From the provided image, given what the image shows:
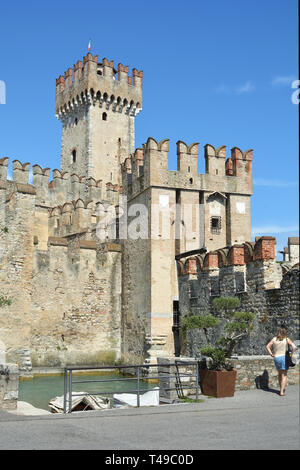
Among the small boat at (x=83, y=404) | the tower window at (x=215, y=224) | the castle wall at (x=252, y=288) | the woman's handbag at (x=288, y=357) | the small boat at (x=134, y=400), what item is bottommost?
the small boat at (x=83, y=404)

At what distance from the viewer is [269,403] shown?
10.1m

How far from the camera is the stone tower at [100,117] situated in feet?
139

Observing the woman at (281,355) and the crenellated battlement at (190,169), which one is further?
the crenellated battlement at (190,169)

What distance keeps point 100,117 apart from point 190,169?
2084 cm

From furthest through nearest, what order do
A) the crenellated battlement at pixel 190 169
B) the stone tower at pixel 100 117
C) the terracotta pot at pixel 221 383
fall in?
→ the stone tower at pixel 100 117 < the crenellated battlement at pixel 190 169 < the terracotta pot at pixel 221 383

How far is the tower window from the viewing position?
24581 millimetres

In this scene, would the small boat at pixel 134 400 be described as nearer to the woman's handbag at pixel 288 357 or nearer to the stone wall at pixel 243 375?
the stone wall at pixel 243 375

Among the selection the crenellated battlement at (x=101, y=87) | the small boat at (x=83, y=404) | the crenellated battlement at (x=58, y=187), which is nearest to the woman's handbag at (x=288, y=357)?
the small boat at (x=83, y=404)

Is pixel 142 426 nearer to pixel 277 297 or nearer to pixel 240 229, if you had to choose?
pixel 277 297

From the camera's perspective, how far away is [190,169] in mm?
24203

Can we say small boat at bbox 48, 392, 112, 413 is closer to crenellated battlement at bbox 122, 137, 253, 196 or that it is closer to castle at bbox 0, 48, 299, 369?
castle at bbox 0, 48, 299, 369

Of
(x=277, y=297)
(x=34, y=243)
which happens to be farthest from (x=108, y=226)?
(x=277, y=297)

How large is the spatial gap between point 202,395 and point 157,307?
11.7m

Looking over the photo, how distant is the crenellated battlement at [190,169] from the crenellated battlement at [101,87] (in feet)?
62.5
